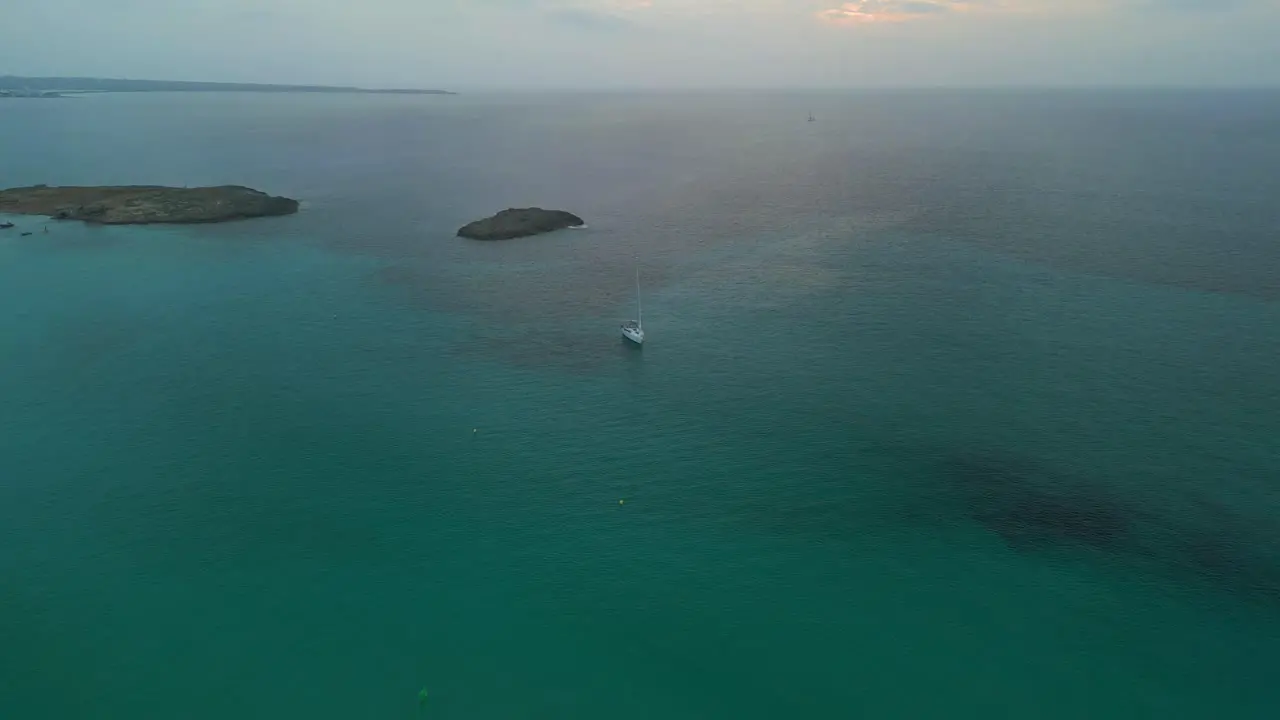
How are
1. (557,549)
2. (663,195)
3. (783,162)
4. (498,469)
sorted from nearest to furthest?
(557,549) → (498,469) → (663,195) → (783,162)

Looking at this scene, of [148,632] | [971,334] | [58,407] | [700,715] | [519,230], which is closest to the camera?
[700,715]

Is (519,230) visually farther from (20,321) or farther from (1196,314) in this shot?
(1196,314)

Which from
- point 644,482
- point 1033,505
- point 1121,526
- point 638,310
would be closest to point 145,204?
point 638,310

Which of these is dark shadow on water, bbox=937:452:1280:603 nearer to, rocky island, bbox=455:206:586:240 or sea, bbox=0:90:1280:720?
sea, bbox=0:90:1280:720

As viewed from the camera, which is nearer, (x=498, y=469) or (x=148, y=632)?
(x=148, y=632)

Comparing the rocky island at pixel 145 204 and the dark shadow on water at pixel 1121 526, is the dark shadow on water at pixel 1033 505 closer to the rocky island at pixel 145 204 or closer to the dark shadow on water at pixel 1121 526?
the dark shadow on water at pixel 1121 526

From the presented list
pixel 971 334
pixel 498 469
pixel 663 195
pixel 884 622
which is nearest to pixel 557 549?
pixel 498 469

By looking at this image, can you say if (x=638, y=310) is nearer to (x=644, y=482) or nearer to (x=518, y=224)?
(x=644, y=482)
